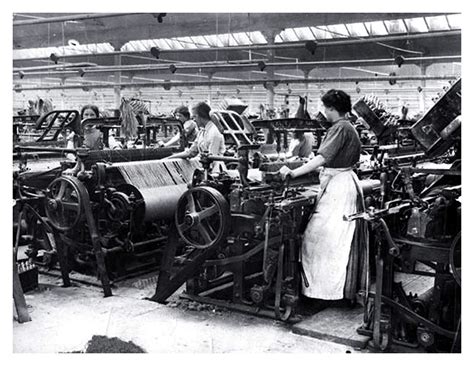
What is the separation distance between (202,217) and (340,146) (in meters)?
1.04

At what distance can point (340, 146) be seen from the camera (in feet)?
12.5

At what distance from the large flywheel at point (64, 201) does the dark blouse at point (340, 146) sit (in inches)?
77.4

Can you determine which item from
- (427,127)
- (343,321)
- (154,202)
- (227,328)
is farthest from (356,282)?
(154,202)

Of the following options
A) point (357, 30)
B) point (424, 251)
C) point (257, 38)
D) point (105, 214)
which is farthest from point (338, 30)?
point (424, 251)

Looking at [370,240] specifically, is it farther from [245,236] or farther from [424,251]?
[424,251]

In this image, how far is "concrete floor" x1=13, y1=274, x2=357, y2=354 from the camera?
11.4 feet

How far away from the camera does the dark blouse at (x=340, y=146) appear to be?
381cm

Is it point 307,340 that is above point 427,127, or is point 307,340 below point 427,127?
below

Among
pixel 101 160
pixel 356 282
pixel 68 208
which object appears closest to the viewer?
pixel 356 282

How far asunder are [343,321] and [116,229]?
2.12 meters

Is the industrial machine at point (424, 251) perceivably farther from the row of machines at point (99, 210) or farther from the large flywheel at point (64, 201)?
the large flywheel at point (64, 201)

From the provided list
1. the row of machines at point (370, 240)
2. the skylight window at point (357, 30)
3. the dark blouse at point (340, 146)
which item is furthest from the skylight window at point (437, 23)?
the dark blouse at point (340, 146)
